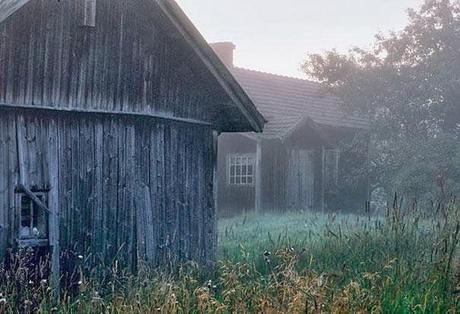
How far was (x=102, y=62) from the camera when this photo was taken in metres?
9.16

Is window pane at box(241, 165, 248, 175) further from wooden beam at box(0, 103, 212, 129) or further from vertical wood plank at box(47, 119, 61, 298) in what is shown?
vertical wood plank at box(47, 119, 61, 298)

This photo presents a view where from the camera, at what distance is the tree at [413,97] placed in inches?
880

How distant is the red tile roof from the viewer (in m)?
27.4

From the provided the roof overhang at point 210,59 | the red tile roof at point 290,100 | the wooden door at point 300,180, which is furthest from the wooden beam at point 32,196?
the red tile roof at point 290,100

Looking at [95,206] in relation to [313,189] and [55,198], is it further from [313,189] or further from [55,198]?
[313,189]

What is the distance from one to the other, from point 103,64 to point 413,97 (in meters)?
17.0

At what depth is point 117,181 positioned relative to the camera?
9359mm

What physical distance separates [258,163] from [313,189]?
10.2 ft

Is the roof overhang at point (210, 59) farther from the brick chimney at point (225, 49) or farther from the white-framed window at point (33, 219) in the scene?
the brick chimney at point (225, 49)

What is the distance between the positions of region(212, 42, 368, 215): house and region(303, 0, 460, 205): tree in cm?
109

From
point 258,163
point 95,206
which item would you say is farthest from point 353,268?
point 258,163

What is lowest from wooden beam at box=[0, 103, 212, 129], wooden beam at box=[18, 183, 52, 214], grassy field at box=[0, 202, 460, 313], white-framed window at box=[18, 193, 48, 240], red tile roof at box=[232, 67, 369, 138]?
grassy field at box=[0, 202, 460, 313]

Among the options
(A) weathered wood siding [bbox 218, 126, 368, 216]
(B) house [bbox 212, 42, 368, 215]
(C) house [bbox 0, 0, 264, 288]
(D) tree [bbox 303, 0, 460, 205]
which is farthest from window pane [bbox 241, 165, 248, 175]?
(C) house [bbox 0, 0, 264, 288]

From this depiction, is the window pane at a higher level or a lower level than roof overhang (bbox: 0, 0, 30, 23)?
lower
